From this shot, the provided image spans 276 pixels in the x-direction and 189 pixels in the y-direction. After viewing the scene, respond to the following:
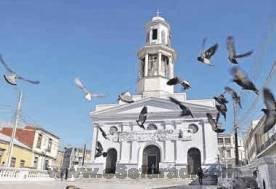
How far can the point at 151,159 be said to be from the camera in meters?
33.2

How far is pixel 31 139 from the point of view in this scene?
117ft

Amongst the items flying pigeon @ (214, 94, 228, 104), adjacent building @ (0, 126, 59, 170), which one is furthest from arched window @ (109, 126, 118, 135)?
flying pigeon @ (214, 94, 228, 104)

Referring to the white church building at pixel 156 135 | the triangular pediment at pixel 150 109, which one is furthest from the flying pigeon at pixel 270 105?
the triangular pediment at pixel 150 109

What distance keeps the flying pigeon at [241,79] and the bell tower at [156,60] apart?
29.5m

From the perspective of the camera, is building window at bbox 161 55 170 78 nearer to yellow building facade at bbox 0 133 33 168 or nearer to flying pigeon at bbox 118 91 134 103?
yellow building facade at bbox 0 133 33 168

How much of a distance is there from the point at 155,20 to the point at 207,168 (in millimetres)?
23659

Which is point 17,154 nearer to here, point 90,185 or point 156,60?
point 90,185

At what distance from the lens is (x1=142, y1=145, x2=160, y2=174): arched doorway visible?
3272 centimetres

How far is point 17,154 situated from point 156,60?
22.4 meters

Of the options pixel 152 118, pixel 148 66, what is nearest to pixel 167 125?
pixel 152 118

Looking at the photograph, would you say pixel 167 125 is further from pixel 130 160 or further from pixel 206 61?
pixel 206 61

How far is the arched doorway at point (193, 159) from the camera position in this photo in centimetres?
3141

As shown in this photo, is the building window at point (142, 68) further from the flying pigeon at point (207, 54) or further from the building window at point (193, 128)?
the flying pigeon at point (207, 54)

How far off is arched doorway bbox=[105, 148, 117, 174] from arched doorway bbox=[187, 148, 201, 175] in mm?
9209
